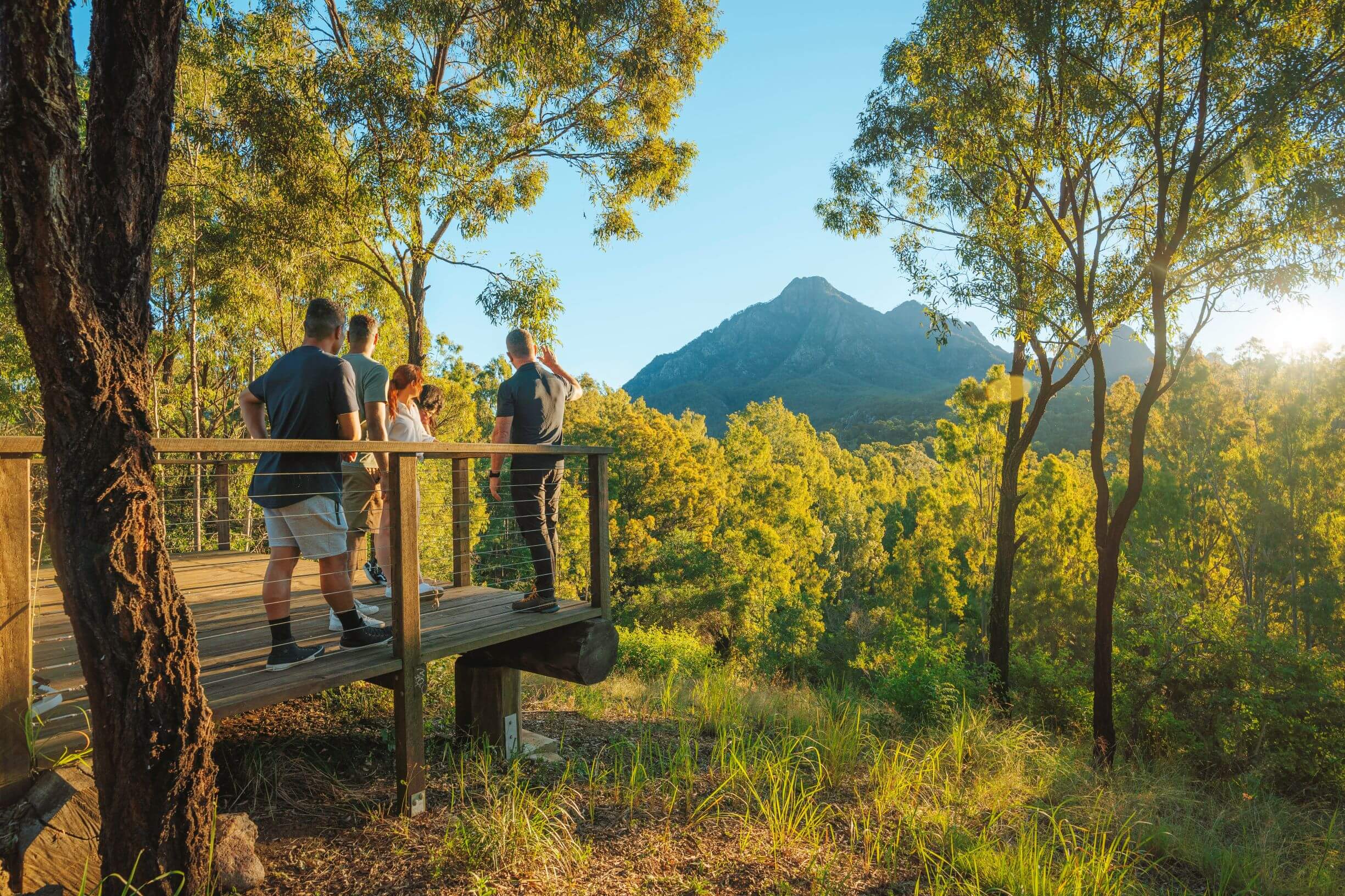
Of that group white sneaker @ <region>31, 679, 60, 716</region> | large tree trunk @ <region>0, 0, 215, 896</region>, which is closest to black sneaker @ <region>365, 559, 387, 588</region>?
→ white sneaker @ <region>31, 679, 60, 716</region>

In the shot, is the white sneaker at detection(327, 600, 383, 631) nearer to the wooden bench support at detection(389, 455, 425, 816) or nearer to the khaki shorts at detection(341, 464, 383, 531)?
the wooden bench support at detection(389, 455, 425, 816)

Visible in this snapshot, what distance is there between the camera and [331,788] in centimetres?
385

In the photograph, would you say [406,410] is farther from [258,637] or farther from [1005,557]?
[1005,557]

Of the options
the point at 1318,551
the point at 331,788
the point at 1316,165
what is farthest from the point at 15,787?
the point at 1318,551

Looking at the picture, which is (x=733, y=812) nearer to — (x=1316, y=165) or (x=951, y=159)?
(x=1316, y=165)

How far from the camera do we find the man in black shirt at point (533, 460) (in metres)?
4.71

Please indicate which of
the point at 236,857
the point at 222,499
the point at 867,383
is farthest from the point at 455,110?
the point at 867,383

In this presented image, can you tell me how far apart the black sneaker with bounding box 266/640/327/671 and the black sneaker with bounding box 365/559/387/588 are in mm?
2098

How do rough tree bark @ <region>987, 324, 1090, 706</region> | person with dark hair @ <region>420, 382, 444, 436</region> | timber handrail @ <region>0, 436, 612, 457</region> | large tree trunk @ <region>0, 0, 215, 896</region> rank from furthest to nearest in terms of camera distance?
1. rough tree bark @ <region>987, 324, 1090, 706</region>
2. person with dark hair @ <region>420, 382, 444, 436</region>
3. timber handrail @ <region>0, 436, 612, 457</region>
4. large tree trunk @ <region>0, 0, 215, 896</region>

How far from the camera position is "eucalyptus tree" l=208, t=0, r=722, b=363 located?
24.5 ft

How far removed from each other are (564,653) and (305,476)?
2007 millimetres

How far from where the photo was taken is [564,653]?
183 inches

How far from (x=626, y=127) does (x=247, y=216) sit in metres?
4.89

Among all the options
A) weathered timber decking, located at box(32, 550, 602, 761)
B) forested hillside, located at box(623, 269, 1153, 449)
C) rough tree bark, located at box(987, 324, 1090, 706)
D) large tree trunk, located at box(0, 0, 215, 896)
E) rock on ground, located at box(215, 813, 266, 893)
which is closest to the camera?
large tree trunk, located at box(0, 0, 215, 896)
